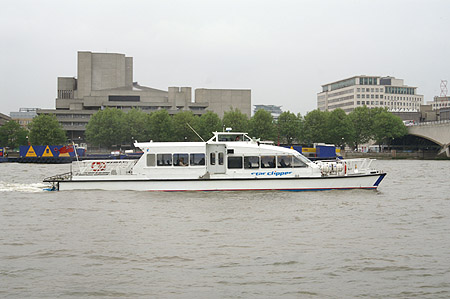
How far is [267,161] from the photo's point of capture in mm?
26641

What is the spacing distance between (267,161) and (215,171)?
8.65 feet

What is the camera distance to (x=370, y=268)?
12.6 metres

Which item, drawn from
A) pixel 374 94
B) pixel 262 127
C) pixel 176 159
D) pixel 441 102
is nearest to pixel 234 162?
pixel 176 159

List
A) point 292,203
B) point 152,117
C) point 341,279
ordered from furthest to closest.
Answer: point 152,117, point 292,203, point 341,279

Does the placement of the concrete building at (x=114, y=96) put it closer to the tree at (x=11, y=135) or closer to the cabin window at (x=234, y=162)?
the tree at (x=11, y=135)

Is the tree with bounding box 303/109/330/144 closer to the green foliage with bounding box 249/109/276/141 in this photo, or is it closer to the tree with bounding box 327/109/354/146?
the tree with bounding box 327/109/354/146

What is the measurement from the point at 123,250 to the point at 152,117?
9365cm

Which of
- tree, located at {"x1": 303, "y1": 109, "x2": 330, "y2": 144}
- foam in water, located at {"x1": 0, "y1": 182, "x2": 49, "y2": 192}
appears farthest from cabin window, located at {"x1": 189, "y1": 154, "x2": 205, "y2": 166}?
tree, located at {"x1": 303, "y1": 109, "x2": 330, "y2": 144}

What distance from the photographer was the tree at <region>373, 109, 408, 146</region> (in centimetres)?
10312

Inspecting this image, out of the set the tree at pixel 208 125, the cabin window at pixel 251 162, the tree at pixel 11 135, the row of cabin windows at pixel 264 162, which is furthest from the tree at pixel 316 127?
the cabin window at pixel 251 162

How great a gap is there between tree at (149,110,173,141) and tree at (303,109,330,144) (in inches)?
1057

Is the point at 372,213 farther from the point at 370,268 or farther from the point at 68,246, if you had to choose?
the point at 68,246

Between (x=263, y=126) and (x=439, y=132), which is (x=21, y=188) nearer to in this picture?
(x=439, y=132)

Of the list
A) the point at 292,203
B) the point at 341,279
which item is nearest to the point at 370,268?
the point at 341,279
